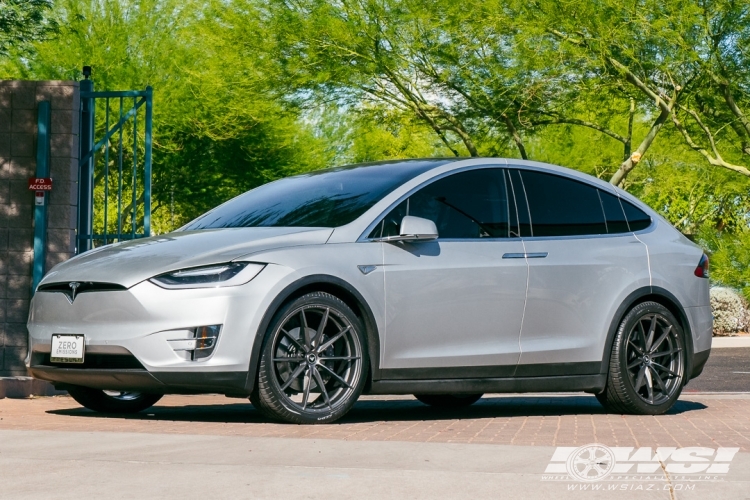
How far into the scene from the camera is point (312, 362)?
789 centimetres

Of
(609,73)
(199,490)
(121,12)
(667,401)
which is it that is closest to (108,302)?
(199,490)

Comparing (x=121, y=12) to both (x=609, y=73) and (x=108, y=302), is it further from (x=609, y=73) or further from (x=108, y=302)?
(x=108, y=302)

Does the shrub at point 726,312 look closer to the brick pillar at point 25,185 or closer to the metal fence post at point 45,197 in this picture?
the brick pillar at point 25,185

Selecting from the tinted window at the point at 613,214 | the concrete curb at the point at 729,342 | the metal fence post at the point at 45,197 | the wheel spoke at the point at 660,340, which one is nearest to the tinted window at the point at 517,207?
the tinted window at the point at 613,214

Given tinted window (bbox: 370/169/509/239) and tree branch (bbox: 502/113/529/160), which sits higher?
tree branch (bbox: 502/113/529/160)

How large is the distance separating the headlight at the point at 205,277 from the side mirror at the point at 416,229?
1041 mm

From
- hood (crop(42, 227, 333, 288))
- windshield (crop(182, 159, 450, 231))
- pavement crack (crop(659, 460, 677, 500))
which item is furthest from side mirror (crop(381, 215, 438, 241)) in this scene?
pavement crack (crop(659, 460, 677, 500))

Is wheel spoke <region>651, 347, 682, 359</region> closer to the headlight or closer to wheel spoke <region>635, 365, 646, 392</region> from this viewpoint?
wheel spoke <region>635, 365, 646, 392</region>

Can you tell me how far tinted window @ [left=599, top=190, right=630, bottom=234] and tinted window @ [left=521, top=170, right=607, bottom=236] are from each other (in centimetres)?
5

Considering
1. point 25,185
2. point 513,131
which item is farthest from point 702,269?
point 513,131

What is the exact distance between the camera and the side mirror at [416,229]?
8.12 m

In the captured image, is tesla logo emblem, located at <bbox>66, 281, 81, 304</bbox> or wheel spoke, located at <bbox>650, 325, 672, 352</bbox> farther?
wheel spoke, located at <bbox>650, 325, 672, 352</bbox>

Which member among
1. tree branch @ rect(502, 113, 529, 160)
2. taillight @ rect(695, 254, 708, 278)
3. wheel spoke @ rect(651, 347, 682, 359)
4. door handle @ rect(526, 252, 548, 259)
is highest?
tree branch @ rect(502, 113, 529, 160)

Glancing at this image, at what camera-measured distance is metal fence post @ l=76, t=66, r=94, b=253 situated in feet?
40.4
